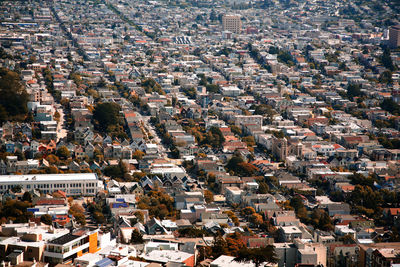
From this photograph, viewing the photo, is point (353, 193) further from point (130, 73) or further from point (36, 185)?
point (130, 73)

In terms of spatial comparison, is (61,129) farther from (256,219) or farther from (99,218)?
(256,219)

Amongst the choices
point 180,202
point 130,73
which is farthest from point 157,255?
point 130,73

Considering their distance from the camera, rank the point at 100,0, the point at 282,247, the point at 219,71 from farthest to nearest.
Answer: the point at 100,0 < the point at 219,71 < the point at 282,247

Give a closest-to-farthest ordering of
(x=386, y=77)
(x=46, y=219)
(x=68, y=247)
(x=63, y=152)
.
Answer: (x=68, y=247) < (x=46, y=219) < (x=63, y=152) < (x=386, y=77)

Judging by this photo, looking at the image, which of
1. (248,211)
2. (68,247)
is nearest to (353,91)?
(248,211)

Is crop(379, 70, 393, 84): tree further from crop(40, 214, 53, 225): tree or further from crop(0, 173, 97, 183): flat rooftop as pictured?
crop(40, 214, 53, 225): tree
